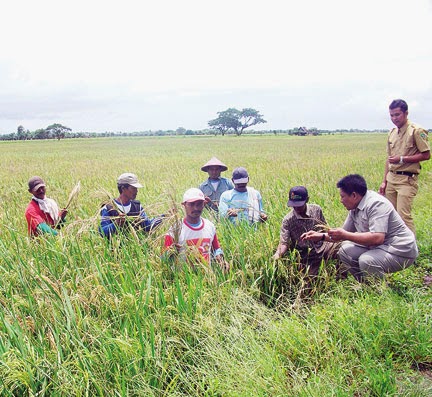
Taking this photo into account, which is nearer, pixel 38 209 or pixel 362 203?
pixel 362 203

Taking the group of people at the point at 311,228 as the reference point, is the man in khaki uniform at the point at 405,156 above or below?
above

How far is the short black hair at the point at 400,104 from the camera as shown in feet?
14.5

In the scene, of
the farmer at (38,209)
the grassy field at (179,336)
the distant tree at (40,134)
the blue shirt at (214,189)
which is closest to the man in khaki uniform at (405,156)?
the grassy field at (179,336)

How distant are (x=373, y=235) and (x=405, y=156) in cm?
173

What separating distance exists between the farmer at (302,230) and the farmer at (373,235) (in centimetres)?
25

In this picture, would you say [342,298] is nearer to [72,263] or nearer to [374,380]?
[374,380]

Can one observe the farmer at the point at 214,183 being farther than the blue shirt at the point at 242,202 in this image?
Yes

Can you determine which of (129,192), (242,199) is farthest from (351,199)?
(129,192)

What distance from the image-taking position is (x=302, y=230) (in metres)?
3.63

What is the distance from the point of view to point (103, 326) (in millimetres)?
2332

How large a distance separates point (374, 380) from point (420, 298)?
1.31 metres

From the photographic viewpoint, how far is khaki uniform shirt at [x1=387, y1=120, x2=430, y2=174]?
4.43 metres

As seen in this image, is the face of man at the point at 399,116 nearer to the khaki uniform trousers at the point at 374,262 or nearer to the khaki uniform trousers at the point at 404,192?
the khaki uniform trousers at the point at 404,192

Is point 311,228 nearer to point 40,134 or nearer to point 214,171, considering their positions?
point 214,171
